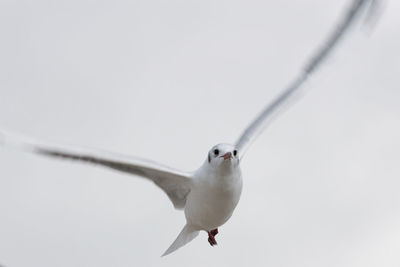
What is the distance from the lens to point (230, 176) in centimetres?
1766

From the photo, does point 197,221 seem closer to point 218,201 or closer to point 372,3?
point 218,201

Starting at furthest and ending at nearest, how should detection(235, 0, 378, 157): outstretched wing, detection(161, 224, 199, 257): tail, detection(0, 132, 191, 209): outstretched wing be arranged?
1. detection(161, 224, 199, 257): tail
2. detection(235, 0, 378, 157): outstretched wing
3. detection(0, 132, 191, 209): outstretched wing

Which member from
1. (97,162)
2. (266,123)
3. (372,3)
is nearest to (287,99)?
(266,123)

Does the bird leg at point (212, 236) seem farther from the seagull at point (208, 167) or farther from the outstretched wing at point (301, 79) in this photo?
the outstretched wing at point (301, 79)

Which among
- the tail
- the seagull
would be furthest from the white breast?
the tail

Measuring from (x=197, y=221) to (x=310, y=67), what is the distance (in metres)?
2.67

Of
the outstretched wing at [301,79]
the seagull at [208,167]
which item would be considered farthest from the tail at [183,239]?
the outstretched wing at [301,79]

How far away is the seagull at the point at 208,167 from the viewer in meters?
17.5

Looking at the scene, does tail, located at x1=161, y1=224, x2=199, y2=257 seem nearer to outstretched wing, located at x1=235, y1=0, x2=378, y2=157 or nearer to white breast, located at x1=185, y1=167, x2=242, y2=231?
white breast, located at x1=185, y1=167, x2=242, y2=231

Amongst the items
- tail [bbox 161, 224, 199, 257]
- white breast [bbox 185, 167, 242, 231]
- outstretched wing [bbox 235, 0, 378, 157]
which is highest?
outstretched wing [bbox 235, 0, 378, 157]

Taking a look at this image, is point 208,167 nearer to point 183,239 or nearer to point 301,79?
point 183,239

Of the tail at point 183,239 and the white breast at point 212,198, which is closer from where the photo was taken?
the white breast at point 212,198

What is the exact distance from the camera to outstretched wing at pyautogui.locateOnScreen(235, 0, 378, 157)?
18.8 metres

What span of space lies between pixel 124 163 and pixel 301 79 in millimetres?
2920
